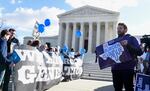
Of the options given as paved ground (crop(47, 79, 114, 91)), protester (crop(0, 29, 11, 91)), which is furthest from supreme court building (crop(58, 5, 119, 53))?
protester (crop(0, 29, 11, 91))

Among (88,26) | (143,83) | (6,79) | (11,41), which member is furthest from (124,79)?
(88,26)

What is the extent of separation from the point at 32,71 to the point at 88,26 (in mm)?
61449

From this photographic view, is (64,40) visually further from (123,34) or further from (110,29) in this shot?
(123,34)

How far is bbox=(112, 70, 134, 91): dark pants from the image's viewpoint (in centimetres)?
620

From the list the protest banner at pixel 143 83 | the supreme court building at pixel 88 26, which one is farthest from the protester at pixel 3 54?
the supreme court building at pixel 88 26

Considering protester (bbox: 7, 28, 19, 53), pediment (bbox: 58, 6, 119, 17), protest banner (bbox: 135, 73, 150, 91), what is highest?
pediment (bbox: 58, 6, 119, 17)

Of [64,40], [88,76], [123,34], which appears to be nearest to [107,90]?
[123,34]

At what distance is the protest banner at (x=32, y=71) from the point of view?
718 cm

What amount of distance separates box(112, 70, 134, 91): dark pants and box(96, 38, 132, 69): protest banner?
29cm

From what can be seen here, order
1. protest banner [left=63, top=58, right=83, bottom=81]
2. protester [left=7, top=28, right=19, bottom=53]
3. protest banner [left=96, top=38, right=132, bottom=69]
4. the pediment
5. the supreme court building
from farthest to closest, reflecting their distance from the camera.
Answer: the supreme court building < the pediment < protest banner [left=63, top=58, right=83, bottom=81] < protester [left=7, top=28, right=19, bottom=53] < protest banner [left=96, top=38, right=132, bottom=69]

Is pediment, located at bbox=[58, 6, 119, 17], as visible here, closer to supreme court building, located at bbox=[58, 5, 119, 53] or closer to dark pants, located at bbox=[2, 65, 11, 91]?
supreme court building, located at bbox=[58, 5, 119, 53]

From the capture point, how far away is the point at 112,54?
271 inches

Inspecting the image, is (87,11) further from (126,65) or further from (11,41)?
(126,65)

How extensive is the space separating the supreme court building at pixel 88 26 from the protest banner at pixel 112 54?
56769 millimetres
